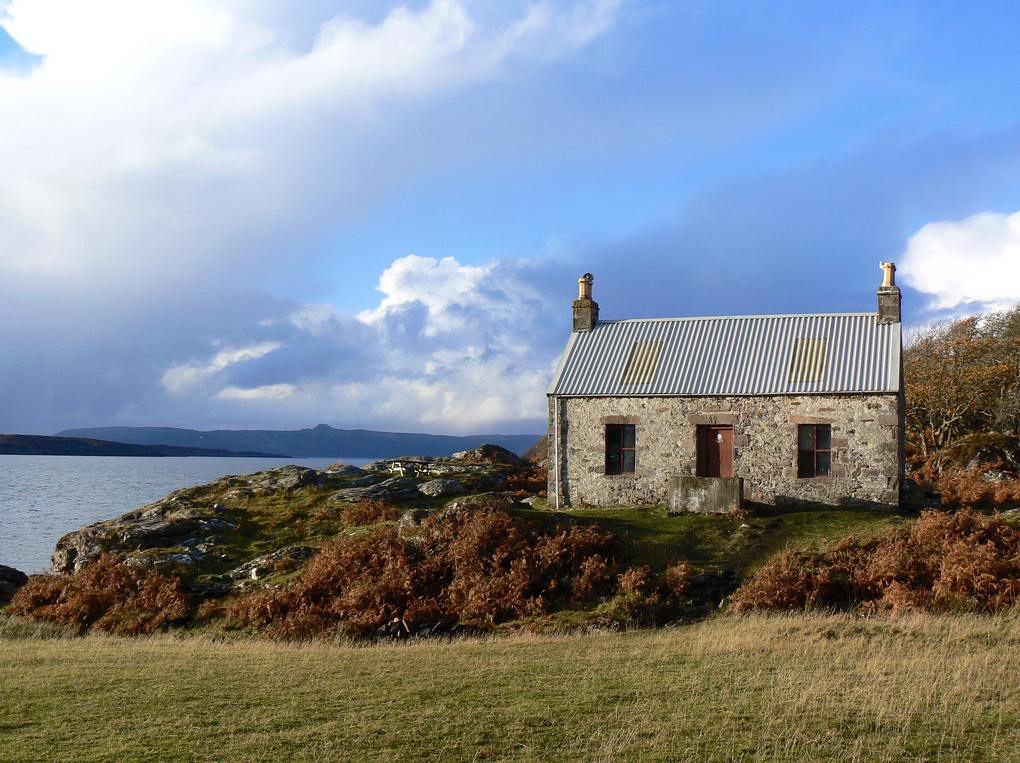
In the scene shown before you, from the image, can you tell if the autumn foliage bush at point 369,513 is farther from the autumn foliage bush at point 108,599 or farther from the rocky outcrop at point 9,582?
the rocky outcrop at point 9,582

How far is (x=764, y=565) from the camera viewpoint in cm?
2027

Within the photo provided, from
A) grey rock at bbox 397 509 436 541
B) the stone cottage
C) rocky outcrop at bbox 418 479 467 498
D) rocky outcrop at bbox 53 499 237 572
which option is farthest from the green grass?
rocky outcrop at bbox 53 499 237 572

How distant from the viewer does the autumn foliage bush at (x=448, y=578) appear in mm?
19156

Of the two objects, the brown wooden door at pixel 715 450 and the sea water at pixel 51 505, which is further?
the sea water at pixel 51 505

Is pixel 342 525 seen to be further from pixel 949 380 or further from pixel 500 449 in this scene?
pixel 949 380

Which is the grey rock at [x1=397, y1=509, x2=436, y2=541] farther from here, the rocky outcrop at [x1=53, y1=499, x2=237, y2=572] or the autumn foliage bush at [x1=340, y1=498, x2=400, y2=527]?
the rocky outcrop at [x1=53, y1=499, x2=237, y2=572]

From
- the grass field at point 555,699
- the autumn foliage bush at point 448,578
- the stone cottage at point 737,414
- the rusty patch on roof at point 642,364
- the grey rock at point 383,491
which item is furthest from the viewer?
the grey rock at point 383,491

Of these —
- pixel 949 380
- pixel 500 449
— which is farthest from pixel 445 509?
pixel 949 380

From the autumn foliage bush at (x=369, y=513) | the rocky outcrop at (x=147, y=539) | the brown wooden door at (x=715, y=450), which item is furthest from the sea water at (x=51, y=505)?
the brown wooden door at (x=715, y=450)

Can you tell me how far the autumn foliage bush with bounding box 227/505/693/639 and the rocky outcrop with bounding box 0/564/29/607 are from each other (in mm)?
8693

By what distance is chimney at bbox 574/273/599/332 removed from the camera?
30766 mm

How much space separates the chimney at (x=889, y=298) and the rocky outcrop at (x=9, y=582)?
97.8 feet

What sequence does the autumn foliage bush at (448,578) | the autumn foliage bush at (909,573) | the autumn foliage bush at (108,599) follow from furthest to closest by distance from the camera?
the autumn foliage bush at (108,599), the autumn foliage bush at (448,578), the autumn foliage bush at (909,573)

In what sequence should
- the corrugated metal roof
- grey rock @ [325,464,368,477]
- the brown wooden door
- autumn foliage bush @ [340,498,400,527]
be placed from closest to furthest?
1. the corrugated metal roof
2. the brown wooden door
3. autumn foliage bush @ [340,498,400,527]
4. grey rock @ [325,464,368,477]
